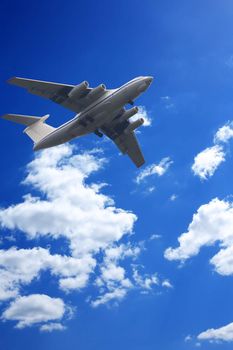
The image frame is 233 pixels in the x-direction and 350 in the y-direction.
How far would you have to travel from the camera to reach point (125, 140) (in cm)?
4925

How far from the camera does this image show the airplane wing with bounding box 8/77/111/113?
4216 centimetres

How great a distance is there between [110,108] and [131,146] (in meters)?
9.12

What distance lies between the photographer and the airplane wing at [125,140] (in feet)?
156

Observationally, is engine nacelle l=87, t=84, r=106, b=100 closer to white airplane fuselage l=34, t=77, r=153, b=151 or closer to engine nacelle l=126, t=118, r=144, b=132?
white airplane fuselage l=34, t=77, r=153, b=151

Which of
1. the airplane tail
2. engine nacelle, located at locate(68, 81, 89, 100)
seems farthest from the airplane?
the airplane tail

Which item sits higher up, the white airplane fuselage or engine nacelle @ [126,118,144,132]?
engine nacelle @ [126,118,144,132]

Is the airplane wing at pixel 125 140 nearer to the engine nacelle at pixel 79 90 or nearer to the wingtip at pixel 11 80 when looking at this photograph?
the engine nacelle at pixel 79 90

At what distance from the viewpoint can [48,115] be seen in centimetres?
5088

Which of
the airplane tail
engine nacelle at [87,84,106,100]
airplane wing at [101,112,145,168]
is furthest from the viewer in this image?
the airplane tail

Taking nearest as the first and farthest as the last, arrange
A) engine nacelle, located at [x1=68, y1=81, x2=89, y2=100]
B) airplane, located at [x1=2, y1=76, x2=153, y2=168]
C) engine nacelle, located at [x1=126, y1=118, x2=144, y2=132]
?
airplane, located at [x1=2, y1=76, x2=153, y2=168] < engine nacelle, located at [x1=68, y1=81, x2=89, y2=100] < engine nacelle, located at [x1=126, y1=118, x2=144, y2=132]

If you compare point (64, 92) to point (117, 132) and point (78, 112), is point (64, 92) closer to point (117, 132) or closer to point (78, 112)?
point (78, 112)

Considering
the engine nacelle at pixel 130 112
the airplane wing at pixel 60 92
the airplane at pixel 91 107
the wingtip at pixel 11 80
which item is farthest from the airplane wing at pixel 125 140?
the wingtip at pixel 11 80

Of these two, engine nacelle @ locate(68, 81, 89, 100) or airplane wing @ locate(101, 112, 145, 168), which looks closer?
engine nacelle @ locate(68, 81, 89, 100)

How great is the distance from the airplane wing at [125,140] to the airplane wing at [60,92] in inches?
197
